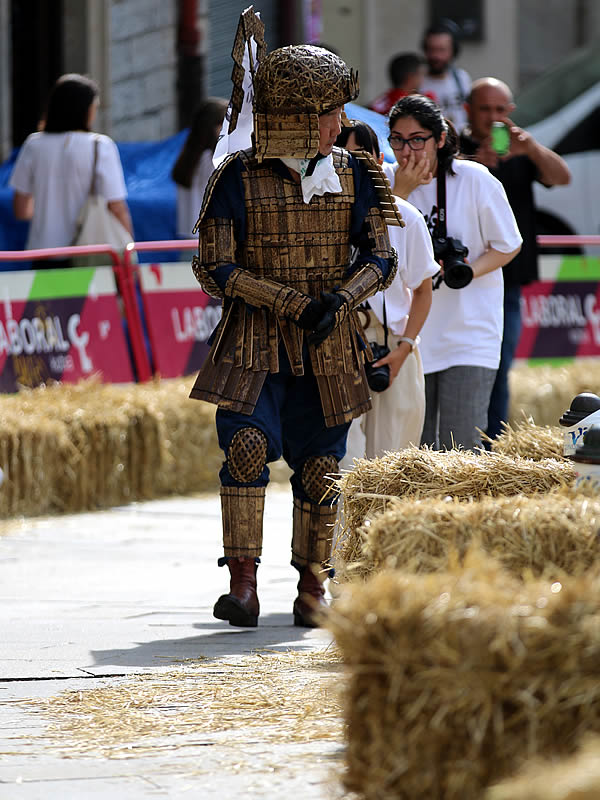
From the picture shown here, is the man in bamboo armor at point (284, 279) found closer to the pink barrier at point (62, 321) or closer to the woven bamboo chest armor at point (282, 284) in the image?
the woven bamboo chest armor at point (282, 284)

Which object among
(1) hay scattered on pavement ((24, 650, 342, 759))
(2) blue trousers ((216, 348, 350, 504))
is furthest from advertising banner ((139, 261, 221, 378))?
(1) hay scattered on pavement ((24, 650, 342, 759))

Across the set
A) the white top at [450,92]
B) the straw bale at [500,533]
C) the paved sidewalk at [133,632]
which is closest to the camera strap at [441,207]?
the paved sidewalk at [133,632]

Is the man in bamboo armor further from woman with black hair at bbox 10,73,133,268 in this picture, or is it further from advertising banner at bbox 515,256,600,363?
advertising banner at bbox 515,256,600,363

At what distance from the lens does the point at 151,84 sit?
1628cm

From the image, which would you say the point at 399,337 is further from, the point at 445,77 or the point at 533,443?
the point at 445,77

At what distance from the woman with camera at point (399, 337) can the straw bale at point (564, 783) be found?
11.8 feet

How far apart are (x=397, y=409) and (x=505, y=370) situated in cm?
144

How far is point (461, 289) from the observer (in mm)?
6590

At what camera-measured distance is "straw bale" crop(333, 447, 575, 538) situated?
434cm

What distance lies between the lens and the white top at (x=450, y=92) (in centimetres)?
1259

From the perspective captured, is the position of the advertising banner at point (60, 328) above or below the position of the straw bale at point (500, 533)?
above

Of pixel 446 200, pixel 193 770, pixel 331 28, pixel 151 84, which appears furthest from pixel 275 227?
pixel 331 28

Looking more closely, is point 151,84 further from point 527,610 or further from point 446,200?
point 527,610

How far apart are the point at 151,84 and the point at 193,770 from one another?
13.2m
